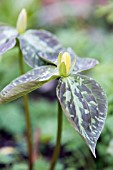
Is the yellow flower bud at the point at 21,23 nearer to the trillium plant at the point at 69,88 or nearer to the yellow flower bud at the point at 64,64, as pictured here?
the trillium plant at the point at 69,88

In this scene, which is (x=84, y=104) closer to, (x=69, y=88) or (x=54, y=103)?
(x=69, y=88)

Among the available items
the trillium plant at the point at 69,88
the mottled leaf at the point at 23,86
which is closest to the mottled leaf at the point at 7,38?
the trillium plant at the point at 69,88

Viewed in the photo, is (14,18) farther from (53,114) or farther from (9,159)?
(9,159)

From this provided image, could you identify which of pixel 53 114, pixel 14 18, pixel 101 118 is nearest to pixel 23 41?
pixel 101 118

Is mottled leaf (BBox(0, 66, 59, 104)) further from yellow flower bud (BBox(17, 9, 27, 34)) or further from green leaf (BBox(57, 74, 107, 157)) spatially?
yellow flower bud (BBox(17, 9, 27, 34))

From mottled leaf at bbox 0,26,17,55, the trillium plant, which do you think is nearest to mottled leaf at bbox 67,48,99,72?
the trillium plant
